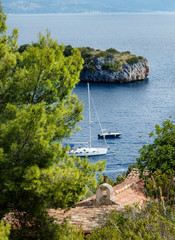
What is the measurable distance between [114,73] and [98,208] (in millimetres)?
77623

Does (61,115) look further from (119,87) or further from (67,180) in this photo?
(119,87)

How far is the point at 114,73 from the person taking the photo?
9131 cm

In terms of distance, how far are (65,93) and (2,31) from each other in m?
3.45

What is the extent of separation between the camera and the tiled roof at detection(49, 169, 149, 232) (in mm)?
13930

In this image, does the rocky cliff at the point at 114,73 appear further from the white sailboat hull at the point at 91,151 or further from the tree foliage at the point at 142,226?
the tree foliage at the point at 142,226

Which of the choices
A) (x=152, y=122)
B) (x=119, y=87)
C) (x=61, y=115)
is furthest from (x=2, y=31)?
(x=119, y=87)

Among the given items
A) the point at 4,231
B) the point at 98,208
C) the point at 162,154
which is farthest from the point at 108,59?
the point at 4,231

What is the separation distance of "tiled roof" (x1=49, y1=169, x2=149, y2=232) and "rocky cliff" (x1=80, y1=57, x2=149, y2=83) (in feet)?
235

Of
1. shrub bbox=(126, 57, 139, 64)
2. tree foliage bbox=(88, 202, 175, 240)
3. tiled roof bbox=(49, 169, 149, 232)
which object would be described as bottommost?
tiled roof bbox=(49, 169, 149, 232)

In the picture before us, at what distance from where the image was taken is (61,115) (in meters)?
12.5

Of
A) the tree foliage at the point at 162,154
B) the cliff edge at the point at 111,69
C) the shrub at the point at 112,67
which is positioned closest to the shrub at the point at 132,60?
the cliff edge at the point at 111,69

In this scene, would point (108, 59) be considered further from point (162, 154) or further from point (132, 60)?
point (162, 154)

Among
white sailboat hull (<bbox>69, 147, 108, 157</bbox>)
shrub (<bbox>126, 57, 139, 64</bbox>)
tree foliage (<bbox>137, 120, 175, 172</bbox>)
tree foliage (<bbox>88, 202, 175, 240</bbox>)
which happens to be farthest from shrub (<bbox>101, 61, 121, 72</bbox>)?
tree foliage (<bbox>88, 202, 175, 240</bbox>)

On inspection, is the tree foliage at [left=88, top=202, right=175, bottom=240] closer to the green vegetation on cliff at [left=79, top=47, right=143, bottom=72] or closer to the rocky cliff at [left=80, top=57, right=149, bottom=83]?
the rocky cliff at [left=80, top=57, right=149, bottom=83]
